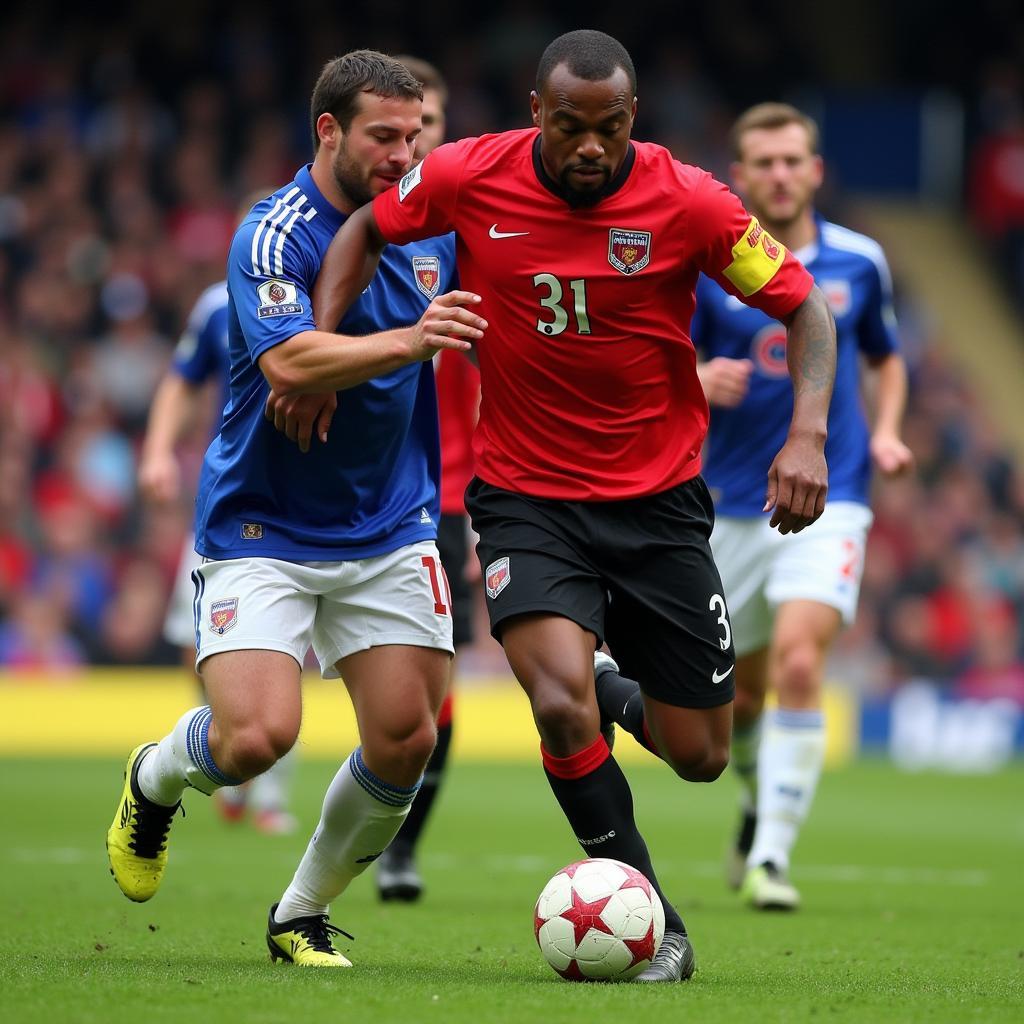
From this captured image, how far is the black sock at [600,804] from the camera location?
17.1 ft

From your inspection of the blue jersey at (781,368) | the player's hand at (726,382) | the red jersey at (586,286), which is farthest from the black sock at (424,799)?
the red jersey at (586,286)

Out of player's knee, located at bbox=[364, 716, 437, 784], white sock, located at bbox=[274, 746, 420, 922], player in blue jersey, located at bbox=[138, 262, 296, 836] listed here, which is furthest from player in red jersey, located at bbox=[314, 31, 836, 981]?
player in blue jersey, located at bbox=[138, 262, 296, 836]

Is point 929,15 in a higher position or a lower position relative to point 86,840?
higher

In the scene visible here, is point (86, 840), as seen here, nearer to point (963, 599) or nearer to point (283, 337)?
point (283, 337)

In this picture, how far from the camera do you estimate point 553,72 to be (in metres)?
5.17

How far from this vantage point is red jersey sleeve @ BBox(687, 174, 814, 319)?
17.5ft

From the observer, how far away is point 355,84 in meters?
5.44

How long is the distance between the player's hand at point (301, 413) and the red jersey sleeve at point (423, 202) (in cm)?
48

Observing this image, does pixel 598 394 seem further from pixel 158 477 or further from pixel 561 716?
pixel 158 477

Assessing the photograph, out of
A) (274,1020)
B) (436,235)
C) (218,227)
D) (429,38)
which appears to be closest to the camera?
(274,1020)

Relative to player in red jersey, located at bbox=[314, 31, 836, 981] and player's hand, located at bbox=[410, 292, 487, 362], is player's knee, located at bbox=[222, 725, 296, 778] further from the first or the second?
player's hand, located at bbox=[410, 292, 487, 362]

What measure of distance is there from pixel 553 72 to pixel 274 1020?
253 cm

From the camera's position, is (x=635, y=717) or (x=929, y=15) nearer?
(x=635, y=717)

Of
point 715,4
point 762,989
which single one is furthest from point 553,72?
point 715,4
